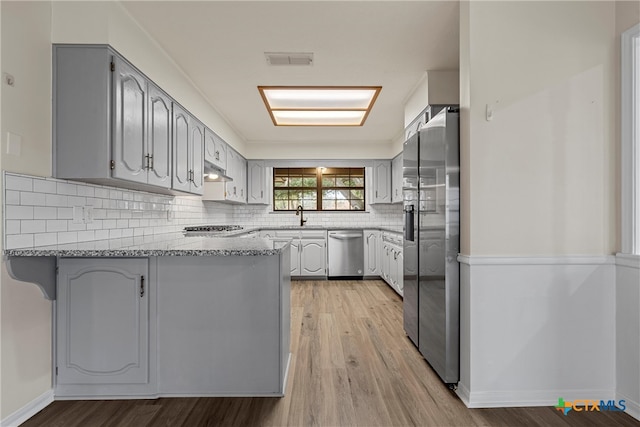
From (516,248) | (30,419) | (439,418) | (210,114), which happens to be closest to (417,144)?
(516,248)

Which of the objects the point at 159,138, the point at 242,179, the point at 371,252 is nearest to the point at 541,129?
the point at 159,138

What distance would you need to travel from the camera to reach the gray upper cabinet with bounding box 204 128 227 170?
3856 millimetres

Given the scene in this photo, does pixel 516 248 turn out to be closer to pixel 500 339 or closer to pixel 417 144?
pixel 500 339

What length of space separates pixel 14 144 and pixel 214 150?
2400 mm

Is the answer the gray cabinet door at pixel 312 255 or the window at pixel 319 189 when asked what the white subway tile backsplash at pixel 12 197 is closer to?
the gray cabinet door at pixel 312 255

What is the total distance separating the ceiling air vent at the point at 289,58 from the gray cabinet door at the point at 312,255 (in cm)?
332

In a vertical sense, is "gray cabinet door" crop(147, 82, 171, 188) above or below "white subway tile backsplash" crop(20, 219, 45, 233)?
above

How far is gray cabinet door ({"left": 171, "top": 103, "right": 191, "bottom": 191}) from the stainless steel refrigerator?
2.01 meters

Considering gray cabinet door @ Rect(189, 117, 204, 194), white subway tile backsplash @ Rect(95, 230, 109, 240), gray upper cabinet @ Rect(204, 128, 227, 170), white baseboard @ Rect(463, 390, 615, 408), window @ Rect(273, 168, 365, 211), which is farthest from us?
window @ Rect(273, 168, 365, 211)

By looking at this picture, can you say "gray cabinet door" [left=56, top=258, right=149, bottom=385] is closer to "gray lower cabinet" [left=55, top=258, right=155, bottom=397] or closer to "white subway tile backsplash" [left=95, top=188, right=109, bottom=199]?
"gray lower cabinet" [left=55, top=258, right=155, bottom=397]

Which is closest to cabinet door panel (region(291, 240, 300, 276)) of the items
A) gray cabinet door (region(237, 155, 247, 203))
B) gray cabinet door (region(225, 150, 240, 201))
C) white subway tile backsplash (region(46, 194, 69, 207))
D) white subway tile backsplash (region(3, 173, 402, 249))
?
gray cabinet door (region(237, 155, 247, 203))

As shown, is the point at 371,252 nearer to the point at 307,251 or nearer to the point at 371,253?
the point at 371,253

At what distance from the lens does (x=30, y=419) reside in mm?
1844

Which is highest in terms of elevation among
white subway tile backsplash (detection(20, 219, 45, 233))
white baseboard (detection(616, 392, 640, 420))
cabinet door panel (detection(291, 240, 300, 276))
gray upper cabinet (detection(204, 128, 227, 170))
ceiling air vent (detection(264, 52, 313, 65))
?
ceiling air vent (detection(264, 52, 313, 65))
